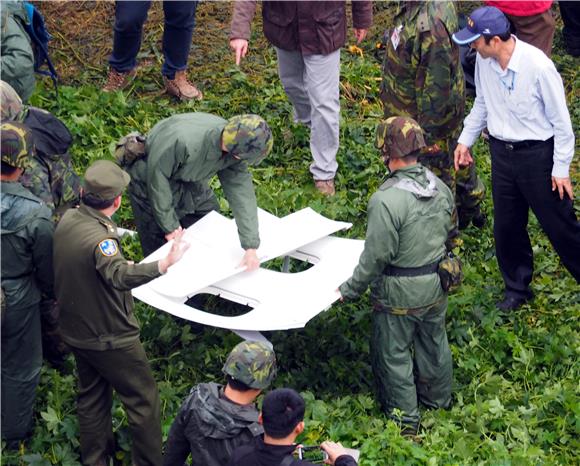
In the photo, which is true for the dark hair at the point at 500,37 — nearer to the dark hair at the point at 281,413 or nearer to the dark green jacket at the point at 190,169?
the dark green jacket at the point at 190,169

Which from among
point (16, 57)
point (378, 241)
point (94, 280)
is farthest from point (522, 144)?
point (16, 57)

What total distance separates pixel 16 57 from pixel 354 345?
2.77 meters

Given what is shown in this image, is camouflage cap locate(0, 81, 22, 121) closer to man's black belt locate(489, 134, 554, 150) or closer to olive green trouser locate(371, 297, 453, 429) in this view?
olive green trouser locate(371, 297, 453, 429)

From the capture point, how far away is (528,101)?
5785mm

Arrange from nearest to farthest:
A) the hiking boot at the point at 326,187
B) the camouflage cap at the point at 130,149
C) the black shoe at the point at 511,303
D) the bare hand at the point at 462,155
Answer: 1. the camouflage cap at the point at 130,149
2. the bare hand at the point at 462,155
3. the black shoe at the point at 511,303
4. the hiking boot at the point at 326,187

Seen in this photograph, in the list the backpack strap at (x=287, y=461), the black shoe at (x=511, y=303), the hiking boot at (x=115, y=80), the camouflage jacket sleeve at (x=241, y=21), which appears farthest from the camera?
the hiking boot at (x=115, y=80)

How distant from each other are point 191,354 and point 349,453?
1.97 meters

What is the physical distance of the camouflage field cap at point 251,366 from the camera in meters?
4.11

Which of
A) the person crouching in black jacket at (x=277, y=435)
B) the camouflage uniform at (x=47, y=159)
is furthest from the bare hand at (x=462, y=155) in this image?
the person crouching in black jacket at (x=277, y=435)

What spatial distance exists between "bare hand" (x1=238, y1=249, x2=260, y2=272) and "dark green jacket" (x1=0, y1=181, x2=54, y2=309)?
1138mm

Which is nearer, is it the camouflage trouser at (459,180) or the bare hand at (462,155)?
the bare hand at (462,155)

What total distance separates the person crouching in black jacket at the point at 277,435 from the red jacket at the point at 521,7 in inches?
178

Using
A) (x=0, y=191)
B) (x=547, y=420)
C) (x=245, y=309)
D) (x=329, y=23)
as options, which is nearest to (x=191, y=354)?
(x=245, y=309)

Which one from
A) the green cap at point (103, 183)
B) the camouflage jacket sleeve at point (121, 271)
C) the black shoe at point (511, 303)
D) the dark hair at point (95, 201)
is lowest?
the black shoe at point (511, 303)
